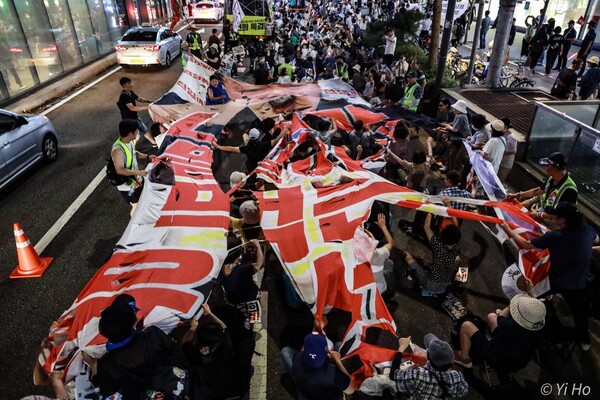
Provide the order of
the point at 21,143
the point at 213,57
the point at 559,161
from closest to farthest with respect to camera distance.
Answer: the point at 559,161
the point at 21,143
the point at 213,57

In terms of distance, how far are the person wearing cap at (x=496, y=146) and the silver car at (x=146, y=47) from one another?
15.3m

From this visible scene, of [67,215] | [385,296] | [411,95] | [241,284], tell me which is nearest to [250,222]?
[241,284]

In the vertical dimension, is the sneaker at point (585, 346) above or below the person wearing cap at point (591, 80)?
below

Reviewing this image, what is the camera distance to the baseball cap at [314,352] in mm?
3547

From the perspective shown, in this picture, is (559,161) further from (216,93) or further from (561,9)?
(561,9)

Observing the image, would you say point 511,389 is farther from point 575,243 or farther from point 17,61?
point 17,61

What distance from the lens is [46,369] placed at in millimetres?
3756

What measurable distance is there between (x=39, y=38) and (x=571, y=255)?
1867 cm

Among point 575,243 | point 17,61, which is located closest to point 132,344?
point 575,243

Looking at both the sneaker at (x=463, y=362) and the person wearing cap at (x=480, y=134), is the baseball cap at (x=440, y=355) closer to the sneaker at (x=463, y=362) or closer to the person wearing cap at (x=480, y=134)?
the sneaker at (x=463, y=362)

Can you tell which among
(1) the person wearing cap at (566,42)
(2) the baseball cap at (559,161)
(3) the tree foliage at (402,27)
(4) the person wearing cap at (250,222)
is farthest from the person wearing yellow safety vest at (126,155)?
(1) the person wearing cap at (566,42)

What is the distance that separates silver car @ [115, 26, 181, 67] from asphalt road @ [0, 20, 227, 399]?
6.16m

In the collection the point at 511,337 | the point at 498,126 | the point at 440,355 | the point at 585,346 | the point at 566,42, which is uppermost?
the point at 498,126

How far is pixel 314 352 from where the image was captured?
354 cm
